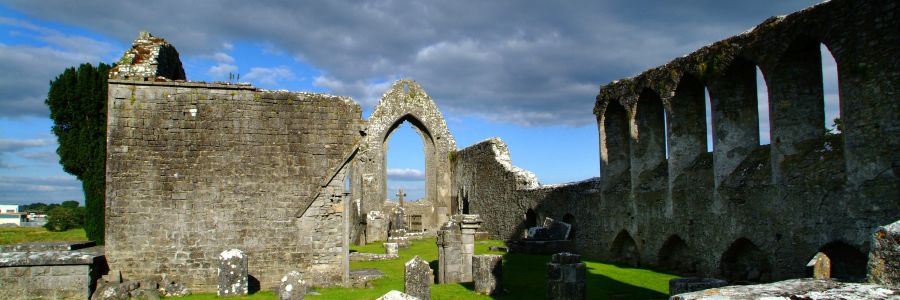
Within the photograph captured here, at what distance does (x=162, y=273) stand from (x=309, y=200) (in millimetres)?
2949

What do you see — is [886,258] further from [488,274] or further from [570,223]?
[570,223]

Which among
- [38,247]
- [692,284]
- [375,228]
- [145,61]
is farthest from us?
[375,228]

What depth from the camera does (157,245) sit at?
1168 cm

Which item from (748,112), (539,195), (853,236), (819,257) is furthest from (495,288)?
(539,195)

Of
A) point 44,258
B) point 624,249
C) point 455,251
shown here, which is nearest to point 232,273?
point 44,258

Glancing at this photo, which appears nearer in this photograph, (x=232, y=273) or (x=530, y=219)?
(x=232, y=273)

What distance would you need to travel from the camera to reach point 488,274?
36.6ft

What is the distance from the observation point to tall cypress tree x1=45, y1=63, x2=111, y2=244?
13.2 metres

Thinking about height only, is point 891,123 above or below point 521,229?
above

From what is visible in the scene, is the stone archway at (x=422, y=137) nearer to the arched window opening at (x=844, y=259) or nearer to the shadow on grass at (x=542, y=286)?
the shadow on grass at (x=542, y=286)

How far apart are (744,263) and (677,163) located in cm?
275

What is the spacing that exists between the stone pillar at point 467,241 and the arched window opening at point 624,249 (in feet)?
16.8

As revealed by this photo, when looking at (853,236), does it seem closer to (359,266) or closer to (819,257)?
(819,257)

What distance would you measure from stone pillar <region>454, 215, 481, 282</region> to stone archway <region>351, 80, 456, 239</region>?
54.2ft
